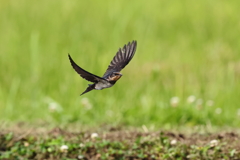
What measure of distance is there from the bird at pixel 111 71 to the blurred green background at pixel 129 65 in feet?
8.85

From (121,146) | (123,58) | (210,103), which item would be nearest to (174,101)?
(210,103)

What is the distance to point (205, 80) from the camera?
598 centimetres

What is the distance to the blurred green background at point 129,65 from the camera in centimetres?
489

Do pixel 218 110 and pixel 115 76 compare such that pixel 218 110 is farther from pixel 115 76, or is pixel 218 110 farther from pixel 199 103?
pixel 115 76

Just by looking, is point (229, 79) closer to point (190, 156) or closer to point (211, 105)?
point (211, 105)

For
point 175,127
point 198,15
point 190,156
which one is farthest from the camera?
point 198,15

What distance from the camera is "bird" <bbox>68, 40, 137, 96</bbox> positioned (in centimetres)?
168

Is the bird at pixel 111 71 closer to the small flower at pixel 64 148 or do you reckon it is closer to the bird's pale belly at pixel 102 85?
the bird's pale belly at pixel 102 85

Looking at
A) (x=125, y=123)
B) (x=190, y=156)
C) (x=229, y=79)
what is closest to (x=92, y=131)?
(x=125, y=123)

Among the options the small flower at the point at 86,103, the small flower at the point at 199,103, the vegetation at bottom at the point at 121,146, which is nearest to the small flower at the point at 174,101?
the small flower at the point at 199,103

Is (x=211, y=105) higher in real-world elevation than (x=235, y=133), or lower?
higher

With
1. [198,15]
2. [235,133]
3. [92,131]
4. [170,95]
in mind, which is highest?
[198,15]

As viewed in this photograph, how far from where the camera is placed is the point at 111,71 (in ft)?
6.09

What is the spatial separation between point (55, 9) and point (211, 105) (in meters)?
3.97
